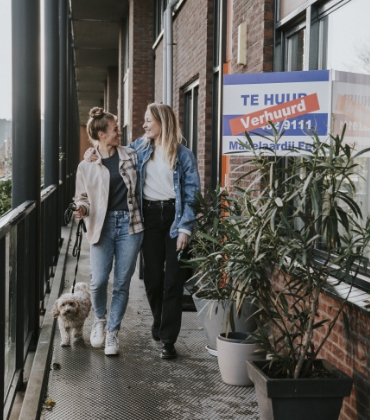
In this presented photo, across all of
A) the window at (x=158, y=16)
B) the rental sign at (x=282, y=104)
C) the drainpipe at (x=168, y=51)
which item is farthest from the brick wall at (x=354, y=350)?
the window at (x=158, y=16)

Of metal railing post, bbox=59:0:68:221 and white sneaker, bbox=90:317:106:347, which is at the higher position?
metal railing post, bbox=59:0:68:221

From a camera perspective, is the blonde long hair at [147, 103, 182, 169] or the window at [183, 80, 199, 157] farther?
the window at [183, 80, 199, 157]

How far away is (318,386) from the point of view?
3.18m

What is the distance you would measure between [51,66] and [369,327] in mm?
8211

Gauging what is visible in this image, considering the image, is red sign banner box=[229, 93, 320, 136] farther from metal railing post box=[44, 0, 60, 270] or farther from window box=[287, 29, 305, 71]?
metal railing post box=[44, 0, 60, 270]

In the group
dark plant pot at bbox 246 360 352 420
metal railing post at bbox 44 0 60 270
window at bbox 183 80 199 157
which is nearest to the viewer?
dark plant pot at bbox 246 360 352 420

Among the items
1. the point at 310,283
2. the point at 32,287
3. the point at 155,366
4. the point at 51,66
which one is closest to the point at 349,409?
the point at 310,283

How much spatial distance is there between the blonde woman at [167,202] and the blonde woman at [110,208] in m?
0.09

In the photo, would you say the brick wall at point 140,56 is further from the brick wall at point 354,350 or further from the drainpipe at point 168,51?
the brick wall at point 354,350

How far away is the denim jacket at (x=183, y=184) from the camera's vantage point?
480 cm

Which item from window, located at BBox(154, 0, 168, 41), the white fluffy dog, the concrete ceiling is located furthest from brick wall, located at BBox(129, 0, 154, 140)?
the white fluffy dog

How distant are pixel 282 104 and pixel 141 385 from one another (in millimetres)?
2013

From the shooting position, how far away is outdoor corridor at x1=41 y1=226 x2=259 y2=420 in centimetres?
393

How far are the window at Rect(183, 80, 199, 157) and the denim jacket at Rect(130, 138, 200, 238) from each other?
4.02 meters
